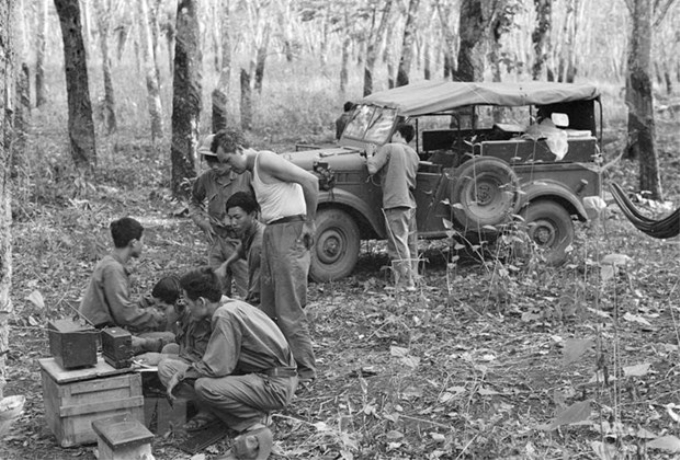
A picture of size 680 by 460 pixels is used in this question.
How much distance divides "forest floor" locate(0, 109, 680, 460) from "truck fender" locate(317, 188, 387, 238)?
57cm

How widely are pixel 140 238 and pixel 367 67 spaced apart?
51.9 ft

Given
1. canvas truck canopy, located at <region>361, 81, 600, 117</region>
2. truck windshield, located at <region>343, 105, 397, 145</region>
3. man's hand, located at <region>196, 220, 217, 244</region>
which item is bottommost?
man's hand, located at <region>196, 220, 217, 244</region>

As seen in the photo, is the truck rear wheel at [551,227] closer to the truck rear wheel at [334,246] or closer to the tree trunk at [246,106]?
the truck rear wheel at [334,246]

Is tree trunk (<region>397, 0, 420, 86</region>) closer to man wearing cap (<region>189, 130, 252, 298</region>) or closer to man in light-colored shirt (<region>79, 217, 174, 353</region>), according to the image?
man wearing cap (<region>189, 130, 252, 298</region>)

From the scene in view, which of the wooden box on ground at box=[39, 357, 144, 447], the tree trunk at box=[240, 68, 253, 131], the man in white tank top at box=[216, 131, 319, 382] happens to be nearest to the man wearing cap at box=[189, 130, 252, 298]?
the man in white tank top at box=[216, 131, 319, 382]

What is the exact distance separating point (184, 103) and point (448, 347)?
23.0 ft

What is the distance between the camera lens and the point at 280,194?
642cm

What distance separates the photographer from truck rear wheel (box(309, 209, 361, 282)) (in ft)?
29.9

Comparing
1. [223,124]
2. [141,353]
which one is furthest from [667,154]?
[141,353]

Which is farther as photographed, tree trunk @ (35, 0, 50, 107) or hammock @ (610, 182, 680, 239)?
tree trunk @ (35, 0, 50, 107)

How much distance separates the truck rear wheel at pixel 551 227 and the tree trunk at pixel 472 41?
4435 mm

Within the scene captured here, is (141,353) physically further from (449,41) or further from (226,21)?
(449,41)

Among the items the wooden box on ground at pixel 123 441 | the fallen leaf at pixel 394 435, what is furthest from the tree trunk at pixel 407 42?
the wooden box on ground at pixel 123 441

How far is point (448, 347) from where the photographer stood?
23.0 ft
